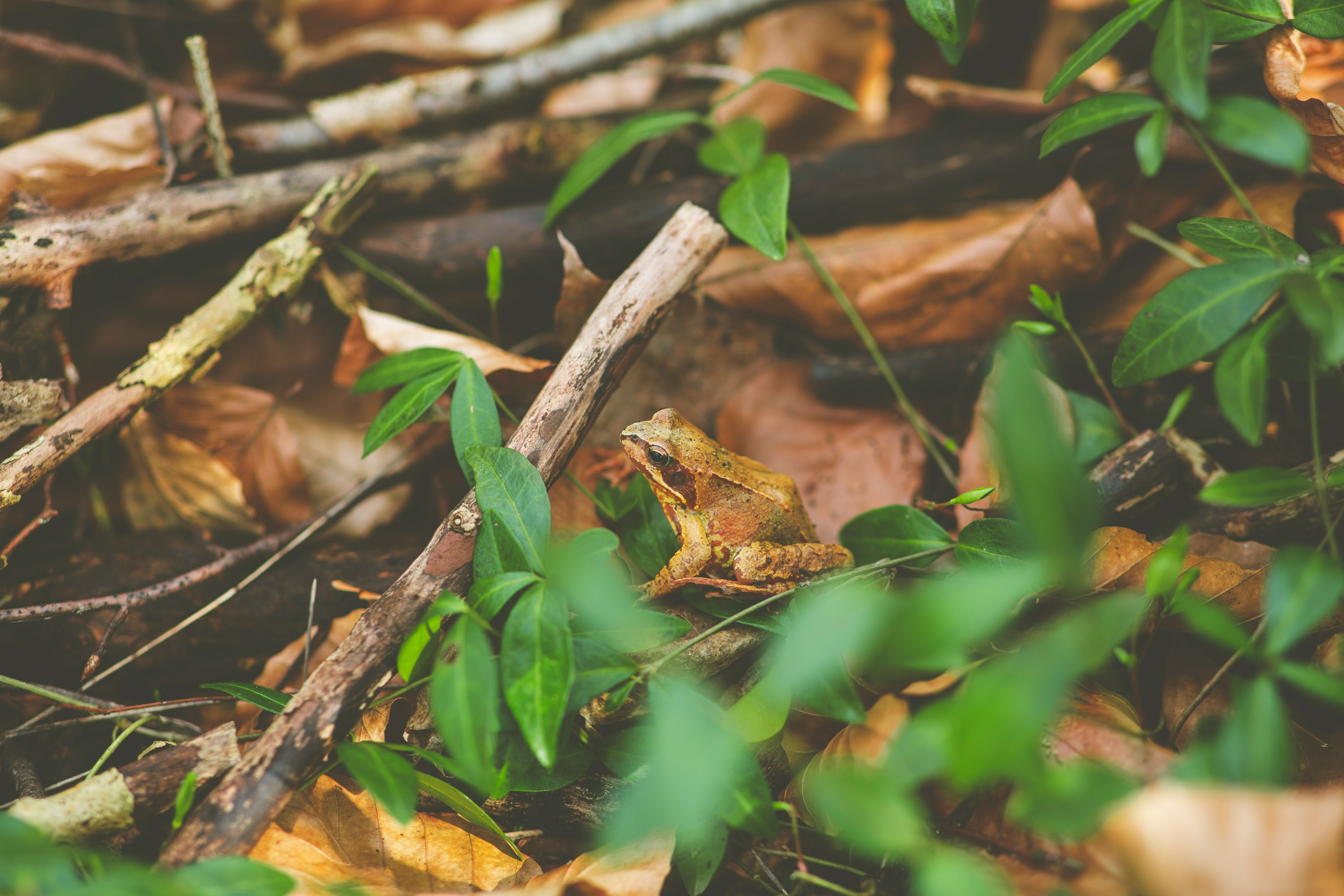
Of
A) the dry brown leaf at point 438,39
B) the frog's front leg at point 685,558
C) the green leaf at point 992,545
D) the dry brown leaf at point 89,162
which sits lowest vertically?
the frog's front leg at point 685,558

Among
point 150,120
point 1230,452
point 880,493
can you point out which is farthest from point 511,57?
point 1230,452

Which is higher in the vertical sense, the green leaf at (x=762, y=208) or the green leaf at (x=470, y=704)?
the green leaf at (x=762, y=208)

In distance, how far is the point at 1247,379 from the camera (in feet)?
5.25

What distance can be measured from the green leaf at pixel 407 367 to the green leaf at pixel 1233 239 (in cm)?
218

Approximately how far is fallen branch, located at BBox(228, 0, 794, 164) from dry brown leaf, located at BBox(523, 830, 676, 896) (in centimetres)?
318

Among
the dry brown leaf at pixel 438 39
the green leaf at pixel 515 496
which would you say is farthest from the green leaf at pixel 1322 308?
the dry brown leaf at pixel 438 39

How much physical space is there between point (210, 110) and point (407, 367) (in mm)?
1616

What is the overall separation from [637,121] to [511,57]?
51.1 inches

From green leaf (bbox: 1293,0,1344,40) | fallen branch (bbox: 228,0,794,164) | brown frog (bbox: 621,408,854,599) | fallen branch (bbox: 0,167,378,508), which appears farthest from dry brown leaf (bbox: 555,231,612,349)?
green leaf (bbox: 1293,0,1344,40)

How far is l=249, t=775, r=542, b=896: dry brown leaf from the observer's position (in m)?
2.05

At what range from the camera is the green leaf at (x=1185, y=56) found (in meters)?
1.62

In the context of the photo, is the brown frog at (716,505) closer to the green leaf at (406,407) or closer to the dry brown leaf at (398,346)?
the dry brown leaf at (398,346)

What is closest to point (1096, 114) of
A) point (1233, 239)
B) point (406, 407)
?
point (1233, 239)

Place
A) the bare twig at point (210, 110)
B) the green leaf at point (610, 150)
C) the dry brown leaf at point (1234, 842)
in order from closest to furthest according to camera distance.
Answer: the dry brown leaf at point (1234, 842) → the green leaf at point (610, 150) → the bare twig at point (210, 110)
